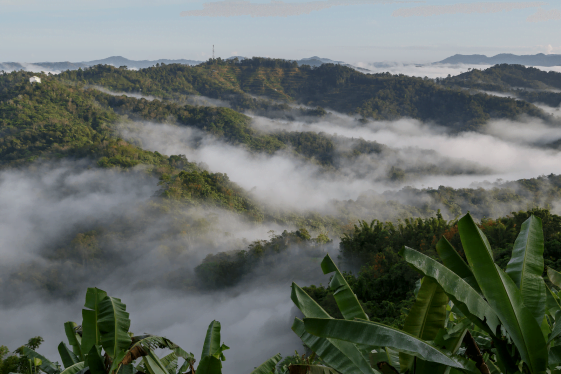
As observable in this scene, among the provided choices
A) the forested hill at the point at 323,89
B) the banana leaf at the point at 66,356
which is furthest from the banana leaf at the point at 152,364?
the forested hill at the point at 323,89

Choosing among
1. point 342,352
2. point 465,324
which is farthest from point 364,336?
point 465,324

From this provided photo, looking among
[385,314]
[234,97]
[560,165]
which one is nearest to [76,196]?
[385,314]

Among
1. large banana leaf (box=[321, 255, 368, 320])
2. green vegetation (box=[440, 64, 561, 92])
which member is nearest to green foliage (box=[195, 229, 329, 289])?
large banana leaf (box=[321, 255, 368, 320])

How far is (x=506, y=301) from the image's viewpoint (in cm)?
132

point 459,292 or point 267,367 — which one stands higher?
point 459,292

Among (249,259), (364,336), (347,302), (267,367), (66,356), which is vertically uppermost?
(364,336)

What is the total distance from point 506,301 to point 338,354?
2.20ft

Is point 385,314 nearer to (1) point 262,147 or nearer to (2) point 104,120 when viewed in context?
(2) point 104,120

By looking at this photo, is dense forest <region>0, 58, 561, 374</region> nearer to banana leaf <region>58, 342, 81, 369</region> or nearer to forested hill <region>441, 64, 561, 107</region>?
banana leaf <region>58, 342, 81, 369</region>

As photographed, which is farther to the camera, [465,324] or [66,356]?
[66,356]

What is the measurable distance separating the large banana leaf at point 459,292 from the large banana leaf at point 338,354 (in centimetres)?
44

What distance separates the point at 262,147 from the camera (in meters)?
86.2

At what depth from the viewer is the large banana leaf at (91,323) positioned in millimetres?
2053

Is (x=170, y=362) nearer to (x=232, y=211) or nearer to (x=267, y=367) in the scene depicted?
(x=267, y=367)
